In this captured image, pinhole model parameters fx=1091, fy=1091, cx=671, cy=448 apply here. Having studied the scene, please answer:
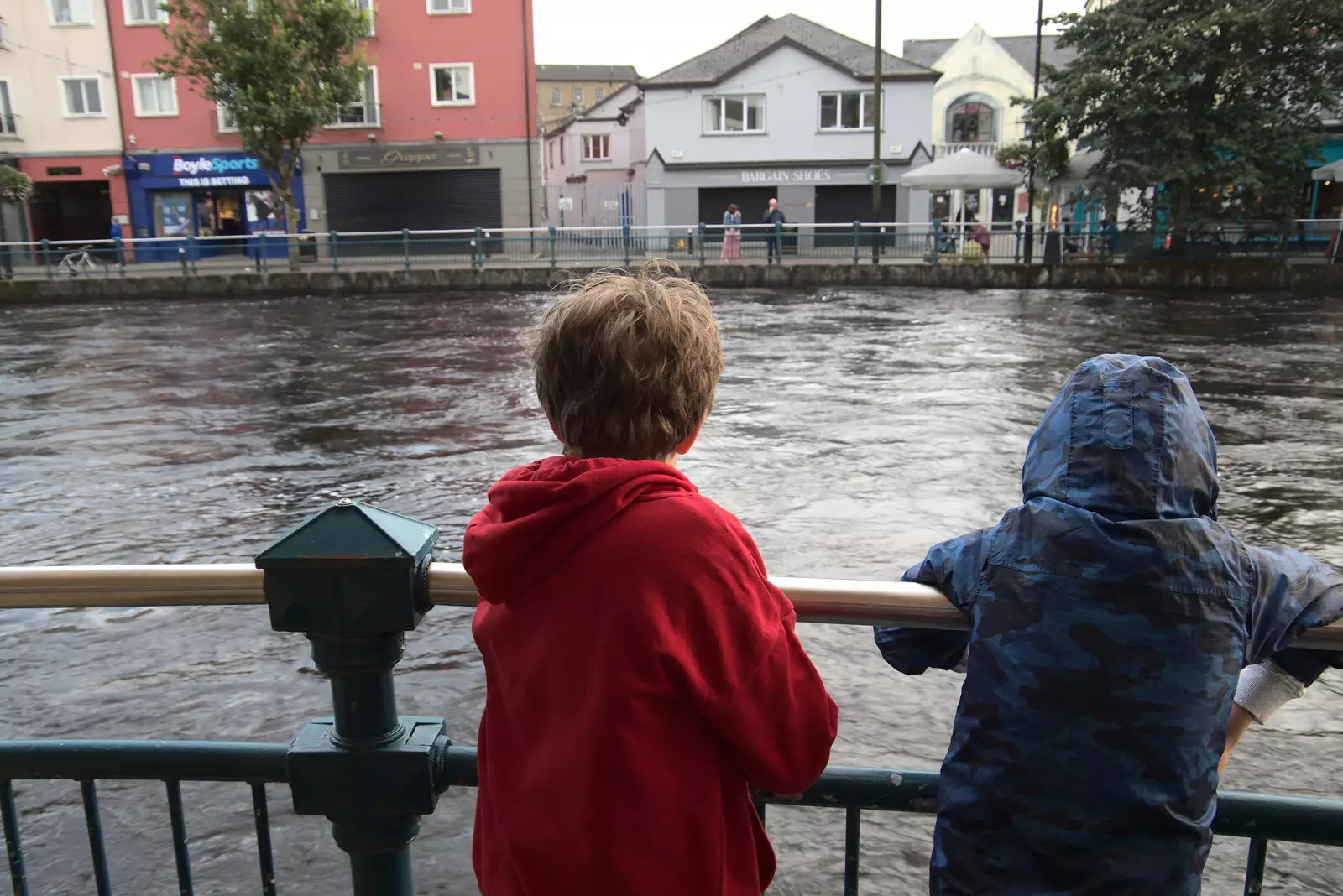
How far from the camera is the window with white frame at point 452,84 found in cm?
3628

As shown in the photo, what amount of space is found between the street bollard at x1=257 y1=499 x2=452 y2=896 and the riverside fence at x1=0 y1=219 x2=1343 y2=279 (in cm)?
2517

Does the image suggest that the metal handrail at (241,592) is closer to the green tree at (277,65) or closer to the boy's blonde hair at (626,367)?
the boy's blonde hair at (626,367)

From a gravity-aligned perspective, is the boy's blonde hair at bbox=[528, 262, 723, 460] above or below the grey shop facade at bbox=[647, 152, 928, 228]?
below

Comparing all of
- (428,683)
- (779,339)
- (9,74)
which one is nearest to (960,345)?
(779,339)

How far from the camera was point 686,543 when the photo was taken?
125 cm

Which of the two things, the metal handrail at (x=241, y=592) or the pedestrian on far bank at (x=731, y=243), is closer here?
the metal handrail at (x=241, y=592)

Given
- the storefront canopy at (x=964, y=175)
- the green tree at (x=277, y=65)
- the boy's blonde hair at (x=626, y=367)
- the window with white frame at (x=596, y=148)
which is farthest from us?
the window with white frame at (x=596, y=148)

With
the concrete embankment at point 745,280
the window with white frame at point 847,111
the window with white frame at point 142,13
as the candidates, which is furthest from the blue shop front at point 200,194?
the window with white frame at point 847,111

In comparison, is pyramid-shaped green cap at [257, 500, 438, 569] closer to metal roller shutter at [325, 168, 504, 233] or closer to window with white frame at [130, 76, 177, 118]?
metal roller shutter at [325, 168, 504, 233]

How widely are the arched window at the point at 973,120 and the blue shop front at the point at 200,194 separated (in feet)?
97.2

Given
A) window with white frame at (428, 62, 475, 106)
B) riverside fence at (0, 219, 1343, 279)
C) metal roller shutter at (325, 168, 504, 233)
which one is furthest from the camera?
metal roller shutter at (325, 168, 504, 233)

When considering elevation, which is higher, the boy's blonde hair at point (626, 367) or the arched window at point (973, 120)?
the arched window at point (973, 120)

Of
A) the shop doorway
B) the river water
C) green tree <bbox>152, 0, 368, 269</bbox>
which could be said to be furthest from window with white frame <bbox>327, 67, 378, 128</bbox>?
the river water

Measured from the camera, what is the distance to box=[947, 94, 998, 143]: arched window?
49.4 meters
